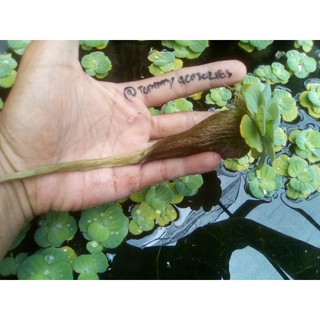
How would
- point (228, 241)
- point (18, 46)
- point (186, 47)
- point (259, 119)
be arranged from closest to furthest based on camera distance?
point (259, 119) → point (228, 241) → point (18, 46) → point (186, 47)

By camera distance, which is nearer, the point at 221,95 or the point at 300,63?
the point at 221,95

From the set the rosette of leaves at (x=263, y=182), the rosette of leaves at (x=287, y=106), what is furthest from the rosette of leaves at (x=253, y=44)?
the rosette of leaves at (x=263, y=182)

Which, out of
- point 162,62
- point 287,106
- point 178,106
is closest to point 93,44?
point 162,62

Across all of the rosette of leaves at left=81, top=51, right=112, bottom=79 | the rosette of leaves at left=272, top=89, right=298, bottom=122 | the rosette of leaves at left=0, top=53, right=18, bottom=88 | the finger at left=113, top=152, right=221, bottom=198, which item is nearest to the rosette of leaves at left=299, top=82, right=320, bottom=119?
the rosette of leaves at left=272, top=89, right=298, bottom=122

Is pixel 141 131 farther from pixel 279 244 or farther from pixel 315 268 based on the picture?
pixel 315 268

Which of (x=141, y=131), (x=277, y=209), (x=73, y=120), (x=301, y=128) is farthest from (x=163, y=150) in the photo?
(x=301, y=128)

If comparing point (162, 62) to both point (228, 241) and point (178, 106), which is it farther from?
point (228, 241)

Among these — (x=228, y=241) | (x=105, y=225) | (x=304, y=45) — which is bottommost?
(x=228, y=241)
